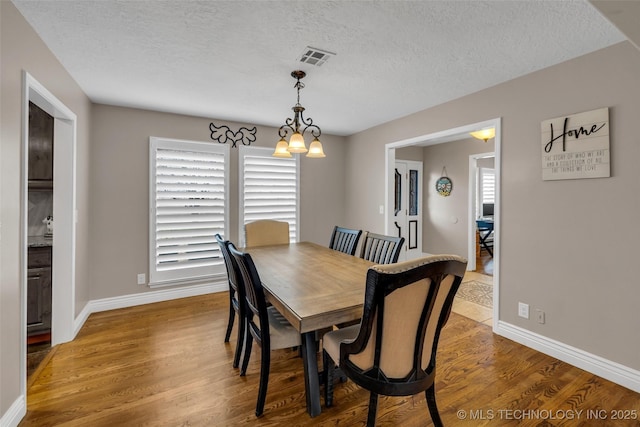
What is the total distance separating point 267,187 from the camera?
4.34 meters

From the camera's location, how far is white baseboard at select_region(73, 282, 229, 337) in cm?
329

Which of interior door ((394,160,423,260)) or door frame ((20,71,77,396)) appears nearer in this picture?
door frame ((20,71,77,396))

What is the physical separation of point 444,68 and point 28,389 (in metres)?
3.91

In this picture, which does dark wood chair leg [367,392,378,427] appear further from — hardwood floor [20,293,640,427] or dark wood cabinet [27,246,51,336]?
dark wood cabinet [27,246,51,336]

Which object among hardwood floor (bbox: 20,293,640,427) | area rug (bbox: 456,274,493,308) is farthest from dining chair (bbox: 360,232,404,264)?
area rug (bbox: 456,274,493,308)

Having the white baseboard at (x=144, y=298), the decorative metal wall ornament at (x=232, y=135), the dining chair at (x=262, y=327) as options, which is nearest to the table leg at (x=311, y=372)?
the dining chair at (x=262, y=327)

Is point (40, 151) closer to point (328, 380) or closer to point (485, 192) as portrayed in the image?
point (328, 380)

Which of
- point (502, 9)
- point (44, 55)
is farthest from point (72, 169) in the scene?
point (502, 9)

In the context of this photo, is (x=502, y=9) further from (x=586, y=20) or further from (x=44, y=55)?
(x=44, y=55)

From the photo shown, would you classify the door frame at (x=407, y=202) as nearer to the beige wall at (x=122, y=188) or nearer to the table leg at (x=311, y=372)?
the beige wall at (x=122, y=188)

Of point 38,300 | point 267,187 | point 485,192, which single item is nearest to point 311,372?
point 38,300

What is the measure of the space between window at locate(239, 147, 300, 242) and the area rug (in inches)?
101

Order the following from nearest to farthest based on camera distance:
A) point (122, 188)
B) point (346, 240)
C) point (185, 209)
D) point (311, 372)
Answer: point (311, 372), point (346, 240), point (122, 188), point (185, 209)

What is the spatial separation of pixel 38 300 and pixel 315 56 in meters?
3.30
